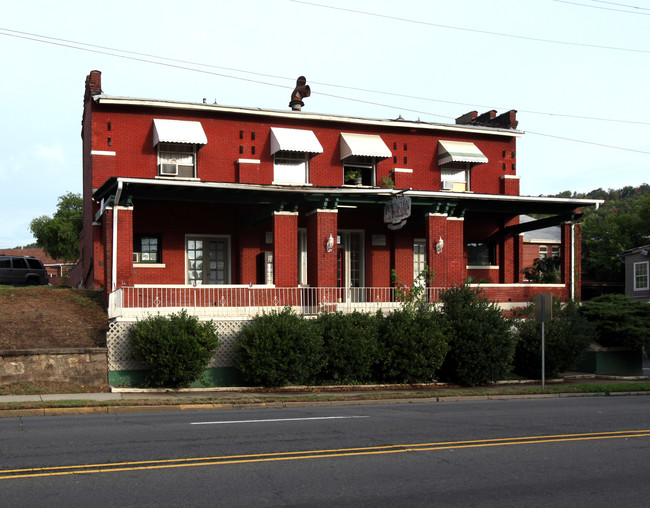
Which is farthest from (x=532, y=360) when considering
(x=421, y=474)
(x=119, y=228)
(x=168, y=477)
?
(x=168, y=477)

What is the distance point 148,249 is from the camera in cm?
2470

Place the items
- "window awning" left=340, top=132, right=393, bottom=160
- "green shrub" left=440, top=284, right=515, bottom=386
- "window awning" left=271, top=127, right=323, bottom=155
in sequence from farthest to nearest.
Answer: "window awning" left=340, top=132, right=393, bottom=160 < "window awning" left=271, top=127, right=323, bottom=155 < "green shrub" left=440, top=284, right=515, bottom=386

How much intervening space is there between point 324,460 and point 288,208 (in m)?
14.1

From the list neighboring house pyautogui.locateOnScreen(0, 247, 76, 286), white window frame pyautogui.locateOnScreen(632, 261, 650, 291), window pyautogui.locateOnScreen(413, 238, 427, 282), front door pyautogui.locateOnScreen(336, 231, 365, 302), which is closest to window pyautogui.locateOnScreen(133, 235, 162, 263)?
front door pyautogui.locateOnScreen(336, 231, 365, 302)

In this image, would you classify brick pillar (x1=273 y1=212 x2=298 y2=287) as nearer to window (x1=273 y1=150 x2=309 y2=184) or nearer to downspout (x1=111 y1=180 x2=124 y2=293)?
window (x1=273 y1=150 x2=309 y2=184)

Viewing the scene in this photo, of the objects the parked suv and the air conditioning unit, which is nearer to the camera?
the air conditioning unit

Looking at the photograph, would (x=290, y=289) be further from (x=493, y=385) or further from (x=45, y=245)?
(x=45, y=245)

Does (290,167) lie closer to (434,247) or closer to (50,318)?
(434,247)

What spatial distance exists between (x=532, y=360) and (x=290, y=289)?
27.0ft

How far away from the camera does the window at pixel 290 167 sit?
85.5ft

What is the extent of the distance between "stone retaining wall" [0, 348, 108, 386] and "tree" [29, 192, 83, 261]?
34566 millimetres

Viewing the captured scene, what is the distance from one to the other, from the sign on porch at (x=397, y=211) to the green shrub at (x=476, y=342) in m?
3.04

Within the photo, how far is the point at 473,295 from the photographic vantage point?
22188 millimetres

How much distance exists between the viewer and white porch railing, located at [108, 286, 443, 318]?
19891 mm
